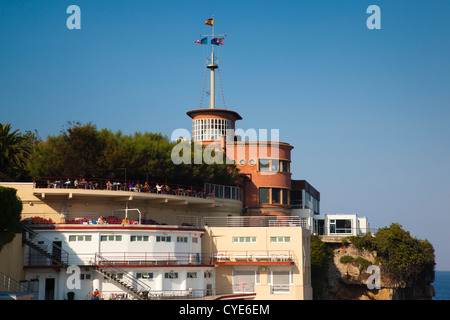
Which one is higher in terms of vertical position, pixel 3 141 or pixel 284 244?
pixel 3 141

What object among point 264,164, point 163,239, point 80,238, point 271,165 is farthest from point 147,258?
point 271,165

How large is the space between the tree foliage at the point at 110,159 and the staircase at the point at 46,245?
10773 millimetres

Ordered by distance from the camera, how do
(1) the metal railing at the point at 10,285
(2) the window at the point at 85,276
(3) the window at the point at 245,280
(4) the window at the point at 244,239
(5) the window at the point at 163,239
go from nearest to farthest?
(1) the metal railing at the point at 10,285 → (2) the window at the point at 85,276 → (5) the window at the point at 163,239 → (3) the window at the point at 245,280 → (4) the window at the point at 244,239

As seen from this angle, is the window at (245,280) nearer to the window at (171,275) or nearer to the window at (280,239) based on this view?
the window at (280,239)

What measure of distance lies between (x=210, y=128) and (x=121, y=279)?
114 feet

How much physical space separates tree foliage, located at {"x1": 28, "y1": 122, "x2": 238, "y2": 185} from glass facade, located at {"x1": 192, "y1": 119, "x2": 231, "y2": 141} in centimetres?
1299

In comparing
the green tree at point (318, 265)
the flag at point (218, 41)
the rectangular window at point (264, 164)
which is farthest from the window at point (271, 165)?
the flag at point (218, 41)

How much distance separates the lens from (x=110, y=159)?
182ft

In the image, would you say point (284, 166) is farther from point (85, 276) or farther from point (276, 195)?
point (85, 276)

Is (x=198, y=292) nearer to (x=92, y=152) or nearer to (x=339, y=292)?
(x=92, y=152)

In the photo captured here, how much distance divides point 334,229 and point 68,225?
43.7 meters

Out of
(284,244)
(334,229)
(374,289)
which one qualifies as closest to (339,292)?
(374,289)

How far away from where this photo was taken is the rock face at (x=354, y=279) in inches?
2650
